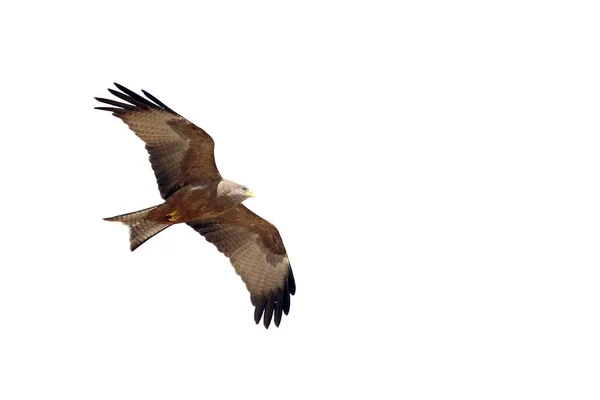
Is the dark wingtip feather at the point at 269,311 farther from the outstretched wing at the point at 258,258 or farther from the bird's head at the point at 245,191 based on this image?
the bird's head at the point at 245,191

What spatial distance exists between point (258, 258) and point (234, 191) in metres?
2.42

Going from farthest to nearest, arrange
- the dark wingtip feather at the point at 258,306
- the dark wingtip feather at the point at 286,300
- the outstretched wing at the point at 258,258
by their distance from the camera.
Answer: the dark wingtip feather at the point at 286,300 → the dark wingtip feather at the point at 258,306 → the outstretched wing at the point at 258,258

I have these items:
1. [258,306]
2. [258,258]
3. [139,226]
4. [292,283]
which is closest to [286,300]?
[292,283]

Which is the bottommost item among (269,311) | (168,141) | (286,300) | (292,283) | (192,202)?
(269,311)

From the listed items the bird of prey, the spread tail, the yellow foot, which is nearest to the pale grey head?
the bird of prey

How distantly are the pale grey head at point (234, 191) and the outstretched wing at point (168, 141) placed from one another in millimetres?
228

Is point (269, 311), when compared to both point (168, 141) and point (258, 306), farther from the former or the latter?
point (168, 141)

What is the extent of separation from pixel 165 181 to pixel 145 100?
1.30 m

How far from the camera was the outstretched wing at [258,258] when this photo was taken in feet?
60.2

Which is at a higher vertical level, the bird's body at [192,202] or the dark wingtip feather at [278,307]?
the bird's body at [192,202]

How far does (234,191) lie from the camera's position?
16.6 metres


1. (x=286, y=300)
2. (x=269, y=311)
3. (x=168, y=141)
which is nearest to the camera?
(x=168, y=141)

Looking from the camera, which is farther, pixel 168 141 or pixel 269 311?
pixel 269 311

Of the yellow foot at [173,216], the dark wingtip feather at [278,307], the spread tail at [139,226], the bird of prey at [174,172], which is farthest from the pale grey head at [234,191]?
the dark wingtip feather at [278,307]
